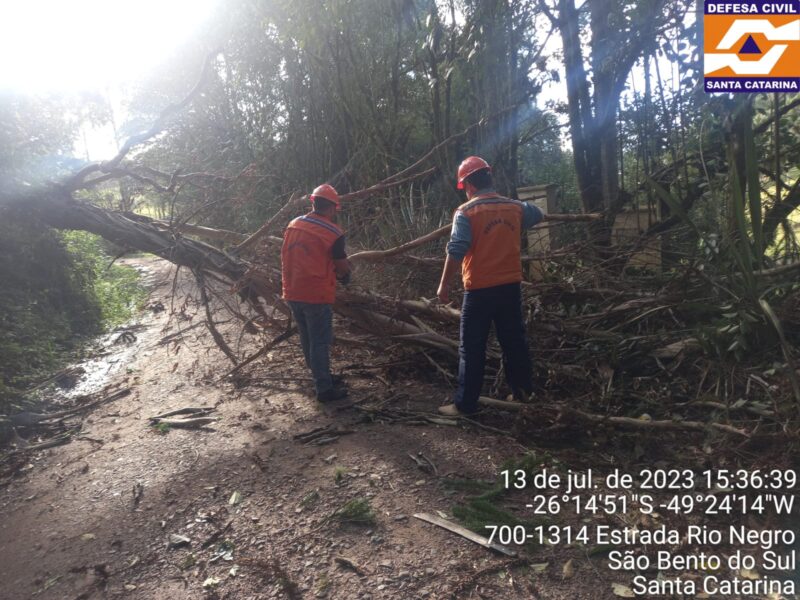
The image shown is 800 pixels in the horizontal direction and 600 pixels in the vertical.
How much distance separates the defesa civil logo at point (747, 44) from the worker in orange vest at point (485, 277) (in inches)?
63.3

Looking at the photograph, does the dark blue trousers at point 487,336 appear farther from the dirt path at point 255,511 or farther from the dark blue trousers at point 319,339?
the dark blue trousers at point 319,339

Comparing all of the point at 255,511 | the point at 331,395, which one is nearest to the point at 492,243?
the point at 331,395

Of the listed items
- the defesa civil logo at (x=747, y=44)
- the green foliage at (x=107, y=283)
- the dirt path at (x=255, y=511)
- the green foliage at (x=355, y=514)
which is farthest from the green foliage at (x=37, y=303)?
the defesa civil logo at (x=747, y=44)

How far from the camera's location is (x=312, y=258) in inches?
174

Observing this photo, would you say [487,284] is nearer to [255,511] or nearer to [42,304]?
[255,511]

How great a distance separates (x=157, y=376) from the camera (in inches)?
239

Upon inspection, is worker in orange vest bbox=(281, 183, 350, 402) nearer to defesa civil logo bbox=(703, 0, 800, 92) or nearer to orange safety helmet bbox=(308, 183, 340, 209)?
orange safety helmet bbox=(308, 183, 340, 209)

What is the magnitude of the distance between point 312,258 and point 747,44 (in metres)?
3.60

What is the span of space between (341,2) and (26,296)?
587 centimetres

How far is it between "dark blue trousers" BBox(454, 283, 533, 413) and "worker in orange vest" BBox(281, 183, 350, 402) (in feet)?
4.00

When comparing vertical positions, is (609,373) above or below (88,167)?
below

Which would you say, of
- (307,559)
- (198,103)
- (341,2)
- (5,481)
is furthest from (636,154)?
(198,103)

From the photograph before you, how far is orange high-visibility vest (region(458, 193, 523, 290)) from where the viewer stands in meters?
3.71

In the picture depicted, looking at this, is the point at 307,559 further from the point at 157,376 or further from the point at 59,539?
the point at 157,376
